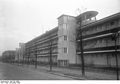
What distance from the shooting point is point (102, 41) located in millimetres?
33562

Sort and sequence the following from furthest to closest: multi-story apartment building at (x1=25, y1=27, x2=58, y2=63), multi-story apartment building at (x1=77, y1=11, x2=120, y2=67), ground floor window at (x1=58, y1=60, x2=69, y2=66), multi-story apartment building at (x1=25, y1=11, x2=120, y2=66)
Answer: multi-story apartment building at (x1=25, y1=27, x2=58, y2=63) → ground floor window at (x1=58, y1=60, x2=69, y2=66) → multi-story apartment building at (x1=25, y1=11, x2=120, y2=66) → multi-story apartment building at (x1=77, y1=11, x2=120, y2=67)

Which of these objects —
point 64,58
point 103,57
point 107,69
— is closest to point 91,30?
point 103,57

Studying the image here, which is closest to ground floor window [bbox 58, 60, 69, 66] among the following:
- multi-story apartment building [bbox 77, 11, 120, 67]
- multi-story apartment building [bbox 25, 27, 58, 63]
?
multi-story apartment building [bbox 25, 27, 58, 63]

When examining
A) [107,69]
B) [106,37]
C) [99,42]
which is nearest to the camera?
[107,69]

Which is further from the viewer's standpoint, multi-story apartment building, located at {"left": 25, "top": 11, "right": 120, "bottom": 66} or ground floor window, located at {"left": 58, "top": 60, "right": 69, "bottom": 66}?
ground floor window, located at {"left": 58, "top": 60, "right": 69, "bottom": 66}

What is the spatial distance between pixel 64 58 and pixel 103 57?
1304 cm

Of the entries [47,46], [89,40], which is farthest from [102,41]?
[47,46]

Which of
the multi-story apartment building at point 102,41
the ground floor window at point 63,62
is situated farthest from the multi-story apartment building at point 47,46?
the multi-story apartment building at point 102,41

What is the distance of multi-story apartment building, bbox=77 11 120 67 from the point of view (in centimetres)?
2945

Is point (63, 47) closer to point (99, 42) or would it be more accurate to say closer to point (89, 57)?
point (89, 57)

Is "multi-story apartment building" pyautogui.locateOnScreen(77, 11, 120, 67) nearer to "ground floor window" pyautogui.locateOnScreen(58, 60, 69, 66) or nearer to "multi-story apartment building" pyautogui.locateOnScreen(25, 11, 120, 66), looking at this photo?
"multi-story apartment building" pyautogui.locateOnScreen(25, 11, 120, 66)

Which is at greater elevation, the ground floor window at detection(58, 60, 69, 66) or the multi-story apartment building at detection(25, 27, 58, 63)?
the multi-story apartment building at detection(25, 27, 58, 63)

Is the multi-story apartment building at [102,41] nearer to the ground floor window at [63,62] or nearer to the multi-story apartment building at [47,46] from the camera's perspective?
the ground floor window at [63,62]

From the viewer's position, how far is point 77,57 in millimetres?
42938
